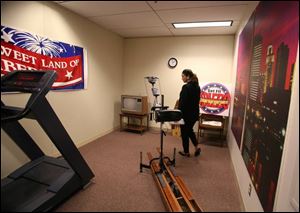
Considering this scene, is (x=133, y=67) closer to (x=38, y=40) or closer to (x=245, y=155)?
(x=38, y=40)

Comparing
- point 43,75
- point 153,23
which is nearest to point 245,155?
point 43,75

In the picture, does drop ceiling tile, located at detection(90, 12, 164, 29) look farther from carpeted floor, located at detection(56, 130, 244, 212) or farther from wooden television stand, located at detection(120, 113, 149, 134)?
carpeted floor, located at detection(56, 130, 244, 212)

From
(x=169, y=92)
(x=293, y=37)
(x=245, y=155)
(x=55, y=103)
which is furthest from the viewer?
(x=169, y=92)

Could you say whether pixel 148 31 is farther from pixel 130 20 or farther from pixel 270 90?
pixel 270 90

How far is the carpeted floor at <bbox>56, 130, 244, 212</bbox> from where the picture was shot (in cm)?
153

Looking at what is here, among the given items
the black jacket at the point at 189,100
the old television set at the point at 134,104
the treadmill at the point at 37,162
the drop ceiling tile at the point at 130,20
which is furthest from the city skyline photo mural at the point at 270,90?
the old television set at the point at 134,104

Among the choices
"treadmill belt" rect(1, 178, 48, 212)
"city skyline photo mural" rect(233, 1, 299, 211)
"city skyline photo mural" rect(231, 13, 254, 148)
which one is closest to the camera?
"city skyline photo mural" rect(233, 1, 299, 211)

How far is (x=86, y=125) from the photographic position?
3.26m

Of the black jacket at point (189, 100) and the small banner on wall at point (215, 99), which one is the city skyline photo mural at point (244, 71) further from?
the small banner on wall at point (215, 99)

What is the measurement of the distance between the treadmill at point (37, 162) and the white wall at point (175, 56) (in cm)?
263

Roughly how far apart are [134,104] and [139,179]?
2.02 m

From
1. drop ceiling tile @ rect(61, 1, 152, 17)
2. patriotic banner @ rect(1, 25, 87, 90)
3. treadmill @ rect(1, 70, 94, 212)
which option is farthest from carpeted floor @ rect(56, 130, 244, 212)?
drop ceiling tile @ rect(61, 1, 152, 17)

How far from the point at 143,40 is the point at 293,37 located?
3483mm

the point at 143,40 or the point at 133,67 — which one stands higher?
the point at 143,40
